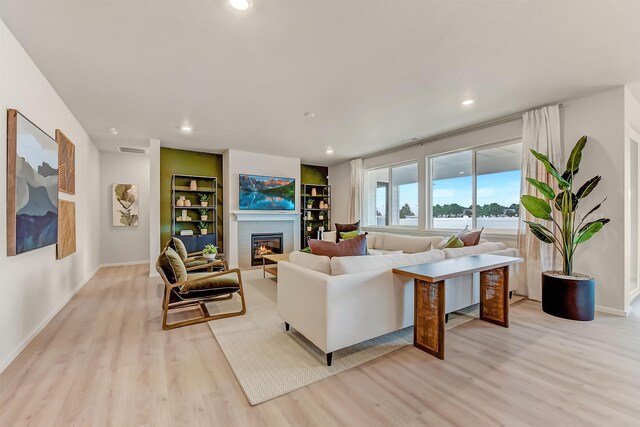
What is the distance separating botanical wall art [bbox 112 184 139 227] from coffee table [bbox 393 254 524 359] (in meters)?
6.54

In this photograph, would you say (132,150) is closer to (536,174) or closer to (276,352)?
(276,352)

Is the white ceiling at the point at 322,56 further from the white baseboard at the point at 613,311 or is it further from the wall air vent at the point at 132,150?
the white baseboard at the point at 613,311

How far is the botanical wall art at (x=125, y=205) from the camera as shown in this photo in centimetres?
632

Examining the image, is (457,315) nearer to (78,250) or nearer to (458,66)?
(458,66)

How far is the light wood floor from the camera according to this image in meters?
1.62

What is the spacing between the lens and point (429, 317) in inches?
93.3

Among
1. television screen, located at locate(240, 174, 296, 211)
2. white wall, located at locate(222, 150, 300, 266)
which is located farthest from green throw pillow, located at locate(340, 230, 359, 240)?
white wall, located at locate(222, 150, 300, 266)

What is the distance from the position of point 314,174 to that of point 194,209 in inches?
134

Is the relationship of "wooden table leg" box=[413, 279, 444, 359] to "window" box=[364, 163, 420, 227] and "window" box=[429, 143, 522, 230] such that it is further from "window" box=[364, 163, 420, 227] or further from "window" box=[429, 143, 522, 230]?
"window" box=[364, 163, 420, 227]

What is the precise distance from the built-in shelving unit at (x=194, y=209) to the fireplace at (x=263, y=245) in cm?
86

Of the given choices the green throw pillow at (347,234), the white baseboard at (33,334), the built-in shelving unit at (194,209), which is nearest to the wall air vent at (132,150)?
the built-in shelving unit at (194,209)

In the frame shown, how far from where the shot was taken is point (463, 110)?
3.89 metres

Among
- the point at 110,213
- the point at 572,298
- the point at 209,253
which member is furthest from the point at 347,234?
the point at 110,213

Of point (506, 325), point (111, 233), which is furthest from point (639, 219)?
point (111, 233)
